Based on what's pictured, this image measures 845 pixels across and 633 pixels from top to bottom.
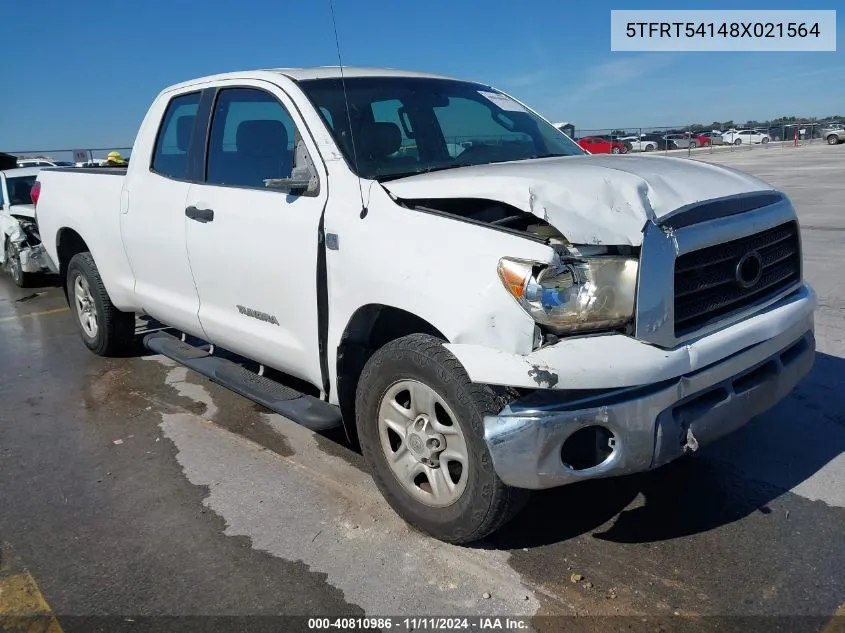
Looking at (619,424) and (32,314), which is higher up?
(619,424)

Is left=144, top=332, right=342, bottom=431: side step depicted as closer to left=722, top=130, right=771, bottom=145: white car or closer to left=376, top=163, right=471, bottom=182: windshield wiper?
left=376, top=163, right=471, bottom=182: windshield wiper

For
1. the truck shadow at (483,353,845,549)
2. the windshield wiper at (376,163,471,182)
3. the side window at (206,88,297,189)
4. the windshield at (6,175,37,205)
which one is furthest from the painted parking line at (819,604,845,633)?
the windshield at (6,175,37,205)

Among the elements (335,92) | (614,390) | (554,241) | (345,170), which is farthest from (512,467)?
(335,92)

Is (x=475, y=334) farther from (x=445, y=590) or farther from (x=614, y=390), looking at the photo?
(x=445, y=590)

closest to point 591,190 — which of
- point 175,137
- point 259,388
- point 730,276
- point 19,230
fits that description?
point 730,276

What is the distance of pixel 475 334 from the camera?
2.62m

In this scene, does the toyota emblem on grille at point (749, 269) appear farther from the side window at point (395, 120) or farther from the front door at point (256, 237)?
the front door at point (256, 237)

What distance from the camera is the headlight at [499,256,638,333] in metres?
2.55

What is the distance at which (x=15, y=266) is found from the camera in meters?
9.83

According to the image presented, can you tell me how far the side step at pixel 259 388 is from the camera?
11.3 feet

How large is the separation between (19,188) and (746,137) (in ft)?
154

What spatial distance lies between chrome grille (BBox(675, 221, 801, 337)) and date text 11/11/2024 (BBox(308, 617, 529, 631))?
1218mm

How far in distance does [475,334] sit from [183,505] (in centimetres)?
185

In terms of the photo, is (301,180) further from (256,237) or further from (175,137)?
(175,137)
